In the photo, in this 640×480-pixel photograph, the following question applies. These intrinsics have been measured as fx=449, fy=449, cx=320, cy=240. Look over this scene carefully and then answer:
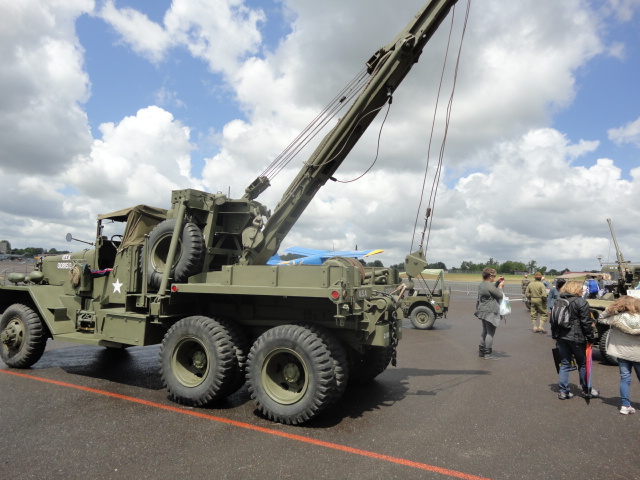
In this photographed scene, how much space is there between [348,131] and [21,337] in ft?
19.4

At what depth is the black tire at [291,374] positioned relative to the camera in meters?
4.51

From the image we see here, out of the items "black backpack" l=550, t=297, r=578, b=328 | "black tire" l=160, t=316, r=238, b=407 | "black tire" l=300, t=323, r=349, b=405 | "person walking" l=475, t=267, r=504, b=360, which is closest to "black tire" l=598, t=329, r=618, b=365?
"person walking" l=475, t=267, r=504, b=360

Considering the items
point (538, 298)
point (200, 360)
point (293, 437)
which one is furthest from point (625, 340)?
point (538, 298)

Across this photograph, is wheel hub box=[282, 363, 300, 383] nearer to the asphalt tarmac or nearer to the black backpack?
the asphalt tarmac

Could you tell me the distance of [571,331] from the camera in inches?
220

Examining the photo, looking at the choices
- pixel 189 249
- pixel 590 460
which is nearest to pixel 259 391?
pixel 189 249

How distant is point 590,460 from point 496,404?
1.57m

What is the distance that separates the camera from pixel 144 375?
22.2 ft

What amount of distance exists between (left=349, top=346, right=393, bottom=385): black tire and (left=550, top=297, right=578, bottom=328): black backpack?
6.96ft

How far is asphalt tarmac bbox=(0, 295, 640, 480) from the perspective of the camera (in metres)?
3.58

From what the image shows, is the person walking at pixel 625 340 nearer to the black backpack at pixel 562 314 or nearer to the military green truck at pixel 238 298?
the black backpack at pixel 562 314

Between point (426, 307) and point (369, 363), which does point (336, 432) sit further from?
point (426, 307)

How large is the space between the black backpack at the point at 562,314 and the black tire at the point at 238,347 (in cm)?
387

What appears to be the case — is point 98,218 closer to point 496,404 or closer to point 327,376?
point 327,376
